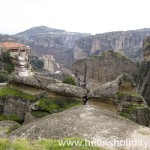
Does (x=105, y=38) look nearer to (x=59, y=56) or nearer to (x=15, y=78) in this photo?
(x=59, y=56)

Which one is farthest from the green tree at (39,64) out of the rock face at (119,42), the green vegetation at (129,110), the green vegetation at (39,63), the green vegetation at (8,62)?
the green vegetation at (129,110)

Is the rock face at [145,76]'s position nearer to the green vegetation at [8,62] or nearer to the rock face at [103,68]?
the rock face at [103,68]

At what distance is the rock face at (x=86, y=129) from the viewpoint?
10.6 m

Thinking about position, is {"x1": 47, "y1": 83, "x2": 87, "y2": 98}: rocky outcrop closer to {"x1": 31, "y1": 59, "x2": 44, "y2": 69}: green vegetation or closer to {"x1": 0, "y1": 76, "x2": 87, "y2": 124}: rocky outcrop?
{"x1": 0, "y1": 76, "x2": 87, "y2": 124}: rocky outcrop

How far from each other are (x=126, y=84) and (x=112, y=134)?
889cm

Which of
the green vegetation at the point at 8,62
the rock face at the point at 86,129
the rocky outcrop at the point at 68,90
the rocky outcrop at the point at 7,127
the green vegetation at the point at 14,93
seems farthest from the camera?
the green vegetation at the point at 8,62

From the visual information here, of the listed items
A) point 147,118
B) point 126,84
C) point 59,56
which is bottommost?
point 59,56

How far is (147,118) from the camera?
18297 millimetres

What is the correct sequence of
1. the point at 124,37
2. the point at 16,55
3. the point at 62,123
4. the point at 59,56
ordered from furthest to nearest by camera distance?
the point at 59,56, the point at 124,37, the point at 16,55, the point at 62,123

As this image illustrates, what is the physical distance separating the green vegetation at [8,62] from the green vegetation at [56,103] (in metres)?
40.3

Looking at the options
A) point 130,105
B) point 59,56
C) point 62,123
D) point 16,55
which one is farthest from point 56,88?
point 59,56

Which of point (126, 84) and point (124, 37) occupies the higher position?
point (126, 84)

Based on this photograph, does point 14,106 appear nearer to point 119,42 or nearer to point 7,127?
point 7,127

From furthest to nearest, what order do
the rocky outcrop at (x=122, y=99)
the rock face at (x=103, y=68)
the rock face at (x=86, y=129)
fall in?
the rock face at (x=103, y=68) < the rocky outcrop at (x=122, y=99) < the rock face at (x=86, y=129)
